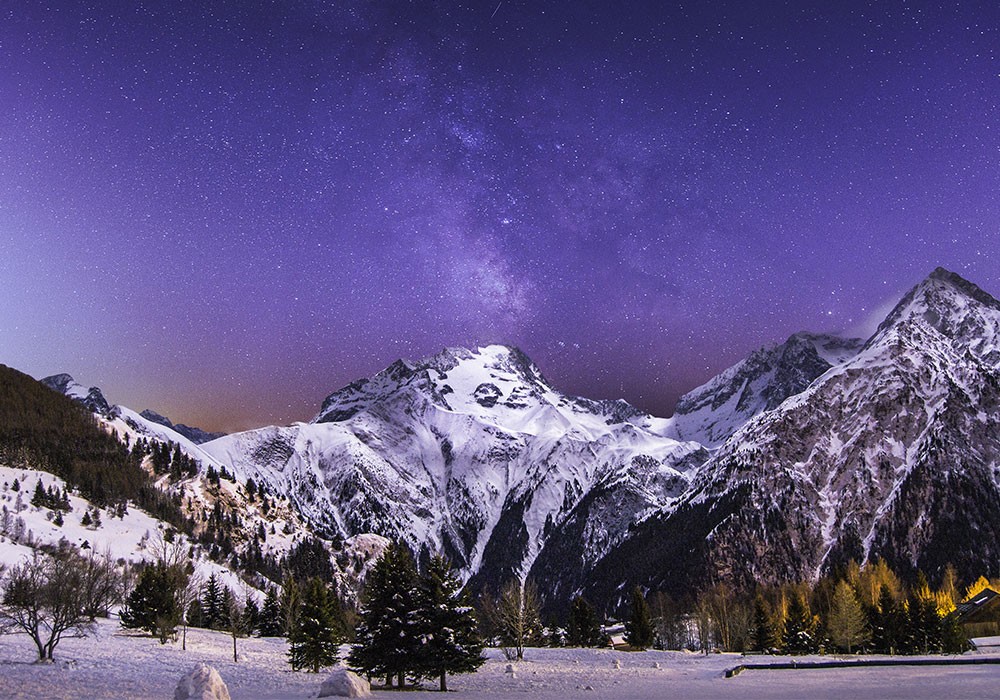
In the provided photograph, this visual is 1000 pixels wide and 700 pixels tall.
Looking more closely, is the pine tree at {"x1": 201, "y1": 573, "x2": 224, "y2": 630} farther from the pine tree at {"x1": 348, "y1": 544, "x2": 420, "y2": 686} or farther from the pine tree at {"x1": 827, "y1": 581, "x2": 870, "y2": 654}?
the pine tree at {"x1": 827, "y1": 581, "x2": 870, "y2": 654}

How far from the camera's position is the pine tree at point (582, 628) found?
417 ft

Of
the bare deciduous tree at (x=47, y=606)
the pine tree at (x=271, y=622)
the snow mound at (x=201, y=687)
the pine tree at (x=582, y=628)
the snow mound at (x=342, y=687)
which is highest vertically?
the bare deciduous tree at (x=47, y=606)

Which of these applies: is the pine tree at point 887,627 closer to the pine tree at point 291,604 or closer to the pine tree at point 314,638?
the pine tree at point 314,638

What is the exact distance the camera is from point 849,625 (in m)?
90.5

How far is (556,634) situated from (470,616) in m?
98.5

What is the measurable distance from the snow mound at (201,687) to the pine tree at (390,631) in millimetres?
14832

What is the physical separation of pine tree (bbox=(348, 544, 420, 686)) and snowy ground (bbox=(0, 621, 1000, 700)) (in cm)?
184

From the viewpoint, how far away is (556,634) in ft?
445

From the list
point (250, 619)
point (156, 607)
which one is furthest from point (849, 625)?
point (250, 619)

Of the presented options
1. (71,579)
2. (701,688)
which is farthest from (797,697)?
(71,579)

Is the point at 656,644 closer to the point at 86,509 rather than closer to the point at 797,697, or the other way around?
the point at 797,697

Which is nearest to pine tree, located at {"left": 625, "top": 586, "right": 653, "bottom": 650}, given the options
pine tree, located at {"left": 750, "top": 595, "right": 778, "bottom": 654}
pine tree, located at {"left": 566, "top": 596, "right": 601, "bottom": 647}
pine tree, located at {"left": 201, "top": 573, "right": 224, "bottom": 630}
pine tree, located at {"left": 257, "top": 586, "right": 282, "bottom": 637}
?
pine tree, located at {"left": 566, "top": 596, "right": 601, "bottom": 647}

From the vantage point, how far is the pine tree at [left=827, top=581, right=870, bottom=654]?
90.3 meters

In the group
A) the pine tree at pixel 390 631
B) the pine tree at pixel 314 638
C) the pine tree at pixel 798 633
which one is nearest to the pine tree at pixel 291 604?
the pine tree at pixel 314 638
